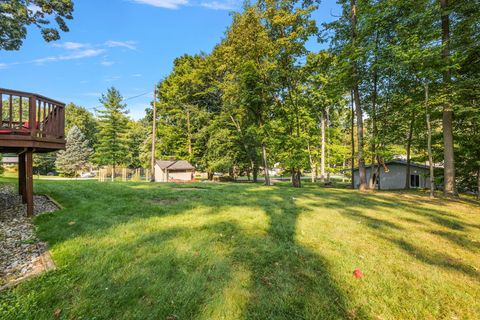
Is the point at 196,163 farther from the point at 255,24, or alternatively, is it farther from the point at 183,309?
the point at 183,309

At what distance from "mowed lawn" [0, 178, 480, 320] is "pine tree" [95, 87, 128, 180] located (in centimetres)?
2924

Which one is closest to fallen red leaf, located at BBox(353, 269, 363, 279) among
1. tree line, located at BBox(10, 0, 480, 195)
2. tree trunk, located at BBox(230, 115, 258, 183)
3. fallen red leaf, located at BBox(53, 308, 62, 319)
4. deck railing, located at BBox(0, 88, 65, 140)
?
fallen red leaf, located at BBox(53, 308, 62, 319)

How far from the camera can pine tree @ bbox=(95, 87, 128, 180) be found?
30.8 metres

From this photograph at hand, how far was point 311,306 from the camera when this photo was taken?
2314 millimetres

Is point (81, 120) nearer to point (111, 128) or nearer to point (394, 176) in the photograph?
point (111, 128)

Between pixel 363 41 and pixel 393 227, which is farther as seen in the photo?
pixel 363 41

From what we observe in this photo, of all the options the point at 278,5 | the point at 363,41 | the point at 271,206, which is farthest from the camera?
the point at 278,5

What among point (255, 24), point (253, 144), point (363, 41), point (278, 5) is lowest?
point (253, 144)

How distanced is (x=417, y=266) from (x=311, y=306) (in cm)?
190

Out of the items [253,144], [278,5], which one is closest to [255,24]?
[278,5]

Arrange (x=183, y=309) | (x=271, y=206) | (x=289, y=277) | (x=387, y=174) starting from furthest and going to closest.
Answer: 1. (x=387, y=174)
2. (x=271, y=206)
3. (x=289, y=277)
4. (x=183, y=309)

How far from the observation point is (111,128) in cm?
3075

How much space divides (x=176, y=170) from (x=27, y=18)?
65.3 feet

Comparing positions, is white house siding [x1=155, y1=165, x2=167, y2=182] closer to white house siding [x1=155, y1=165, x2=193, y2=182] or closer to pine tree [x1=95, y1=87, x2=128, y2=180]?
white house siding [x1=155, y1=165, x2=193, y2=182]
